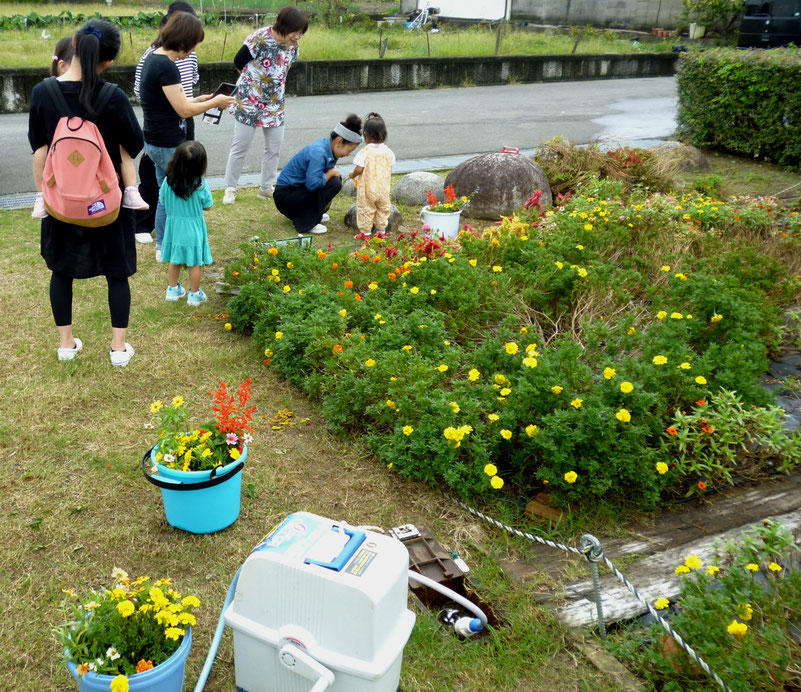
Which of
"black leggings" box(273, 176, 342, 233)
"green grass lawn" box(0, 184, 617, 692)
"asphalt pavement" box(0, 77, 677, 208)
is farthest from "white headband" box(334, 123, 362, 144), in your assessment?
"asphalt pavement" box(0, 77, 677, 208)

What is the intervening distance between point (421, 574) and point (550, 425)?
2.90 feet

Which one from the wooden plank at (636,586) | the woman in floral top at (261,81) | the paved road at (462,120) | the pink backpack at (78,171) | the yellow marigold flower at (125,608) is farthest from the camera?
the paved road at (462,120)

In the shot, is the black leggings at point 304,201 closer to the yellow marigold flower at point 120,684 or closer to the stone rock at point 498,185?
the stone rock at point 498,185

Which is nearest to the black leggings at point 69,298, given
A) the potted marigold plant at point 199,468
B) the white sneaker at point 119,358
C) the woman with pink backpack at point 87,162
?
the woman with pink backpack at point 87,162

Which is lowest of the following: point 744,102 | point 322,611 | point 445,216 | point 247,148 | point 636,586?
point 636,586

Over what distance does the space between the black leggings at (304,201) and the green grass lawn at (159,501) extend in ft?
6.31

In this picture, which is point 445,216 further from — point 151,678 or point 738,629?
point 151,678

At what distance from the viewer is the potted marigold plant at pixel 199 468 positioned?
278cm

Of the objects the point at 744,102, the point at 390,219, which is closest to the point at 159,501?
the point at 390,219

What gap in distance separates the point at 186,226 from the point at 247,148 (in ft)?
8.34

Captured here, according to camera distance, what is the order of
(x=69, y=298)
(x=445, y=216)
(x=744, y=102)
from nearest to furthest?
(x=69, y=298), (x=445, y=216), (x=744, y=102)

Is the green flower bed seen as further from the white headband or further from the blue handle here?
the white headband

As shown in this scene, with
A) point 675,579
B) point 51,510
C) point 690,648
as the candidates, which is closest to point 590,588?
point 675,579

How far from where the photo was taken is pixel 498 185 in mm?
7395
